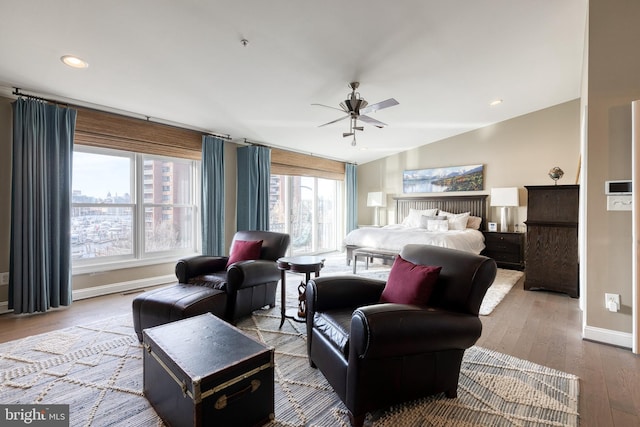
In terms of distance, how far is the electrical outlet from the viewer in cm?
247

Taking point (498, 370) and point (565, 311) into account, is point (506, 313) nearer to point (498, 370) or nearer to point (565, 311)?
point (565, 311)

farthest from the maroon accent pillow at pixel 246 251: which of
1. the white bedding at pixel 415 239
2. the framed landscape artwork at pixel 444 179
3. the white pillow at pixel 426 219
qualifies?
the framed landscape artwork at pixel 444 179

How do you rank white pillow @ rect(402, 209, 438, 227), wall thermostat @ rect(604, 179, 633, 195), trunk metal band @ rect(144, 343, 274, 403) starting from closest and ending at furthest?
trunk metal band @ rect(144, 343, 274, 403), wall thermostat @ rect(604, 179, 633, 195), white pillow @ rect(402, 209, 438, 227)

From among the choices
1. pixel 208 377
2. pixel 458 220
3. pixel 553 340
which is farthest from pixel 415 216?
pixel 208 377

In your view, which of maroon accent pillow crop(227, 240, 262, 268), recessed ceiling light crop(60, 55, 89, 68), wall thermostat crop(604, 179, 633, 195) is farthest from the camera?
maroon accent pillow crop(227, 240, 262, 268)

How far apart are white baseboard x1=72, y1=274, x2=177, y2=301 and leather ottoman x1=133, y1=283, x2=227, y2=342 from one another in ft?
5.74

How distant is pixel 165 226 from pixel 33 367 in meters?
2.61

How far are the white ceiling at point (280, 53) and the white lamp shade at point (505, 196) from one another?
1795 mm

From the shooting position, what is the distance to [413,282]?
1805 millimetres

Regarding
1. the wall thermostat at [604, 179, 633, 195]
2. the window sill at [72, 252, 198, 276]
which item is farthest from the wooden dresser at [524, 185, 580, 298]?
the window sill at [72, 252, 198, 276]

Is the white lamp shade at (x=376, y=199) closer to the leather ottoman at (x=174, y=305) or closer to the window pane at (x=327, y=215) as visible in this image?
the window pane at (x=327, y=215)

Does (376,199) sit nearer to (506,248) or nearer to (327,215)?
(327,215)

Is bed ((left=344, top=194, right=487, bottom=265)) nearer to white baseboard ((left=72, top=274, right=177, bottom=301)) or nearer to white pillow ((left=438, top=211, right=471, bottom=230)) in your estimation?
white pillow ((left=438, top=211, right=471, bottom=230))

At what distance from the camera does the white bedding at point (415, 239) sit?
15.4ft
